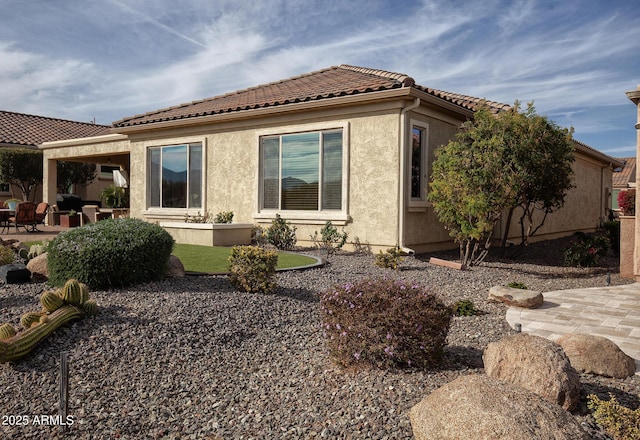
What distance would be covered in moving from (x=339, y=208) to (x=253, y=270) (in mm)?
5668

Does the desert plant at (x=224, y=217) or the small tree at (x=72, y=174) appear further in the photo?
the small tree at (x=72, y=174)

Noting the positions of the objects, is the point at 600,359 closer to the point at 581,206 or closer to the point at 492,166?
the point at 492,166

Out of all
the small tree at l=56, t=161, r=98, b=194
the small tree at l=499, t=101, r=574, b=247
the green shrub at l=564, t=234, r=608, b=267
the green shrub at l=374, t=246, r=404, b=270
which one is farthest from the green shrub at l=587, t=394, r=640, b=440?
the small tree at l=56, t=161, r=98, b=194

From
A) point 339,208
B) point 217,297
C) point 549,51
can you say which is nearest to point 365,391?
point 217,297

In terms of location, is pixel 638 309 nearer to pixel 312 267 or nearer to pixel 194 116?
pixel 312 267

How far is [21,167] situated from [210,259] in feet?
61.0

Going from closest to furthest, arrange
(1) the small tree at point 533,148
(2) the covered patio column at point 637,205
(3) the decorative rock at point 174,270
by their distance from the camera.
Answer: (3) the decorative rock at point 174,270
(2) the covered patio column at point 637,205
(1) the small tree at point 533,148

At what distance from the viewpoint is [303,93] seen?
520 inches

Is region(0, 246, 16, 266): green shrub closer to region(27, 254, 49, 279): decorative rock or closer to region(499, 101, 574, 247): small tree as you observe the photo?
region(27, 254, 49, 279): decorative rock

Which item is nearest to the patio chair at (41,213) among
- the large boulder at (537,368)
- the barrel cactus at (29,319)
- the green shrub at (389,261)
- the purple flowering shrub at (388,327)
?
the green shrub at (389,261)

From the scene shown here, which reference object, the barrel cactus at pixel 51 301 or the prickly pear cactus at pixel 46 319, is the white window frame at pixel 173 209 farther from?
the barrel cactus at pixel 51 301

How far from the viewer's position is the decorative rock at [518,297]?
7141 mm

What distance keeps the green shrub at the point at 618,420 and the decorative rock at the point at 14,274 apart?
7.04 metres

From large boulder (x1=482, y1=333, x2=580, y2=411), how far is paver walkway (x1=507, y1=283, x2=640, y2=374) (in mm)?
1533
